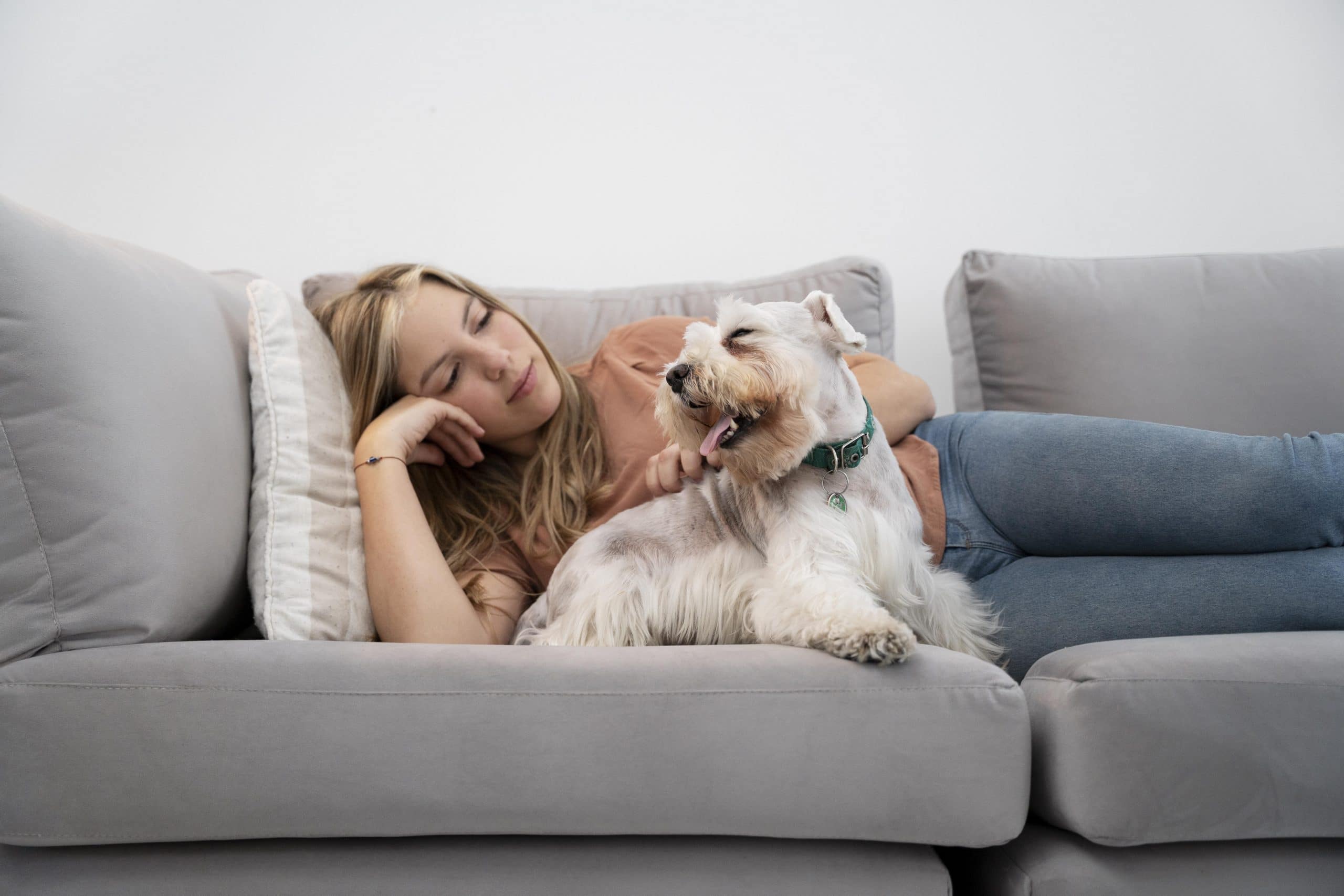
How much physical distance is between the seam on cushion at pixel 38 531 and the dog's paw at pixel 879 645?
1201 millimetres

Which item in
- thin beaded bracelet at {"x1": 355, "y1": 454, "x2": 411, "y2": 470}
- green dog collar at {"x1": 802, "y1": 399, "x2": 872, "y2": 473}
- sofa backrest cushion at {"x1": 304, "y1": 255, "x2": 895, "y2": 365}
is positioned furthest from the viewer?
sofa backrest cushion at {"x1": 304, "y1": 255, "x2": 895, "y2": 365}

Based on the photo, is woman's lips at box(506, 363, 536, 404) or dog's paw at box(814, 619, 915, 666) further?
woman's lips at box(506, 363, 536, 404)

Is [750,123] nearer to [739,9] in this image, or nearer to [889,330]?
[739,9]

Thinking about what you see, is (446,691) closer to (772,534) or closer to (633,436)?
(772,534)

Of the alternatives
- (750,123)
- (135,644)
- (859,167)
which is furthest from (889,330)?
(135,644)

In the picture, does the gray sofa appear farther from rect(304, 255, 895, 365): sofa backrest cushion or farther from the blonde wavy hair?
rect(304, 255, 895, 365): sofa backrest cushion

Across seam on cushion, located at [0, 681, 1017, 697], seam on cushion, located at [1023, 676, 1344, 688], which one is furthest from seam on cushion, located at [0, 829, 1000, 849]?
seam on cushion, located at [1023, 676, 1344, 688]

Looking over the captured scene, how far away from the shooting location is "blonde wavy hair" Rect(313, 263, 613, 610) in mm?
1850

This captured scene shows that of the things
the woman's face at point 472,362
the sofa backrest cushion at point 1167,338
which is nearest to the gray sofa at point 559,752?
the woman's face at point 472,362

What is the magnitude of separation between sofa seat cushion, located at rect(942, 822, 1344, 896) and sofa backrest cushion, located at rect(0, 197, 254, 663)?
4.69 feet

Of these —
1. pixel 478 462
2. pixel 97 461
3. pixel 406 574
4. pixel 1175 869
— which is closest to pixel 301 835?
pixel 406 574

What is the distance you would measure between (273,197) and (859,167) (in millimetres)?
2057

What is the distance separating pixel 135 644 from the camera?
1.25 metres

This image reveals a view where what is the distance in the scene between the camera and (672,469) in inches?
65.4
